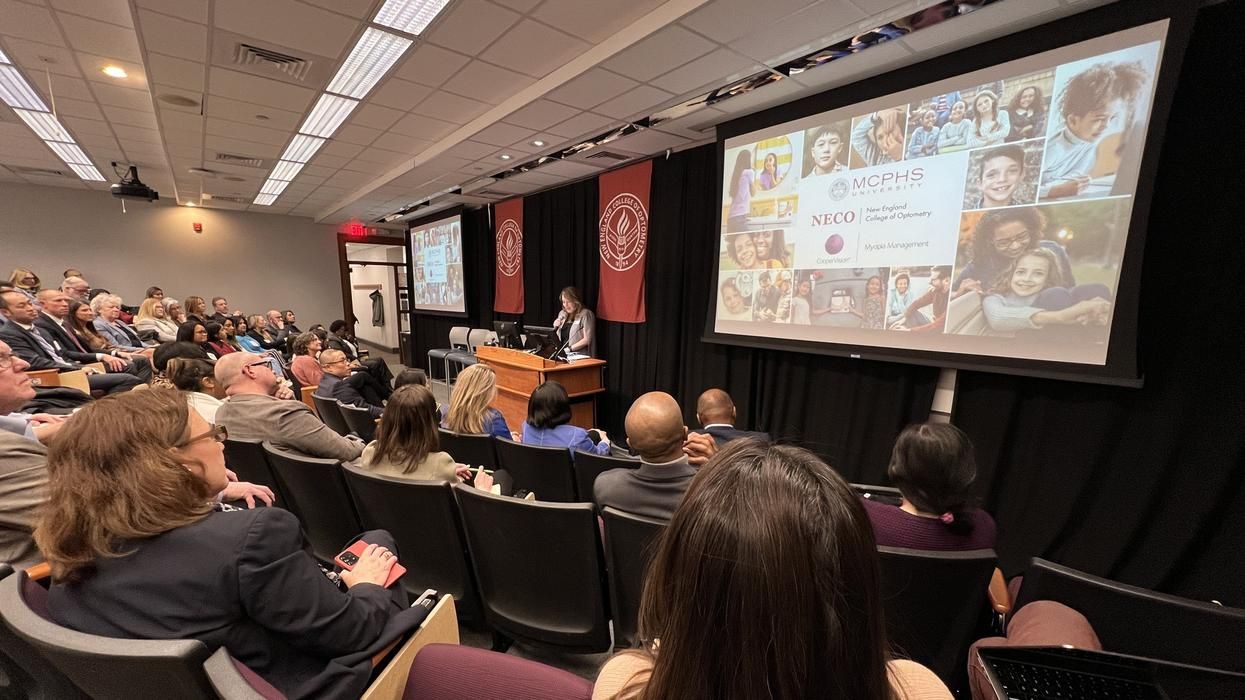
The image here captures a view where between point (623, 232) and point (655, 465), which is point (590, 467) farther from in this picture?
point (623, 232)

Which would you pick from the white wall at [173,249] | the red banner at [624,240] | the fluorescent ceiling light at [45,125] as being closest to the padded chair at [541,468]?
the red banner at [624,240]

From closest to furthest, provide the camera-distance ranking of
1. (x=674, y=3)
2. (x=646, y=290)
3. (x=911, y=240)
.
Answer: (x=674, y=3), (x=911, y=240), (x=646, y=290)

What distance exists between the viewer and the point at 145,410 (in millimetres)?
925

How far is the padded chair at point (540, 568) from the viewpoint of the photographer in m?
1.38

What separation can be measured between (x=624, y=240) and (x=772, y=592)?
4611mm

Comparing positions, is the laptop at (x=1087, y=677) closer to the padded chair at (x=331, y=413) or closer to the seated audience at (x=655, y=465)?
the seated audience at (x=655, y=465)

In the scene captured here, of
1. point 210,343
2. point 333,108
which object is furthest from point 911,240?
point 210,343

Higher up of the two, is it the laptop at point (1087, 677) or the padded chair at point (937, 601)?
the laptop at point (1087, 677)

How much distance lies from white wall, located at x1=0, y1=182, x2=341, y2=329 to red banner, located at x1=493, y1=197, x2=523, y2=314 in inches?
205

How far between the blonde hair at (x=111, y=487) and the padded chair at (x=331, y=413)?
7.58 feet

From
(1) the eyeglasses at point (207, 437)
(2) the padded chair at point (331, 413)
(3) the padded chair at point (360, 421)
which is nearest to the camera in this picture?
(1) the eyeglasses at point (207, 437)

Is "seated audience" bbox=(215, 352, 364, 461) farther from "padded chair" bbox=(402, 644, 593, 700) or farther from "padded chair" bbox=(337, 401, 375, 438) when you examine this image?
"padded chair" bbox=(402, 644, 593, 700)

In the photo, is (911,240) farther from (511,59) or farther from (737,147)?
(511,59)

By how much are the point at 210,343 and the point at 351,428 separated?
307 cm
